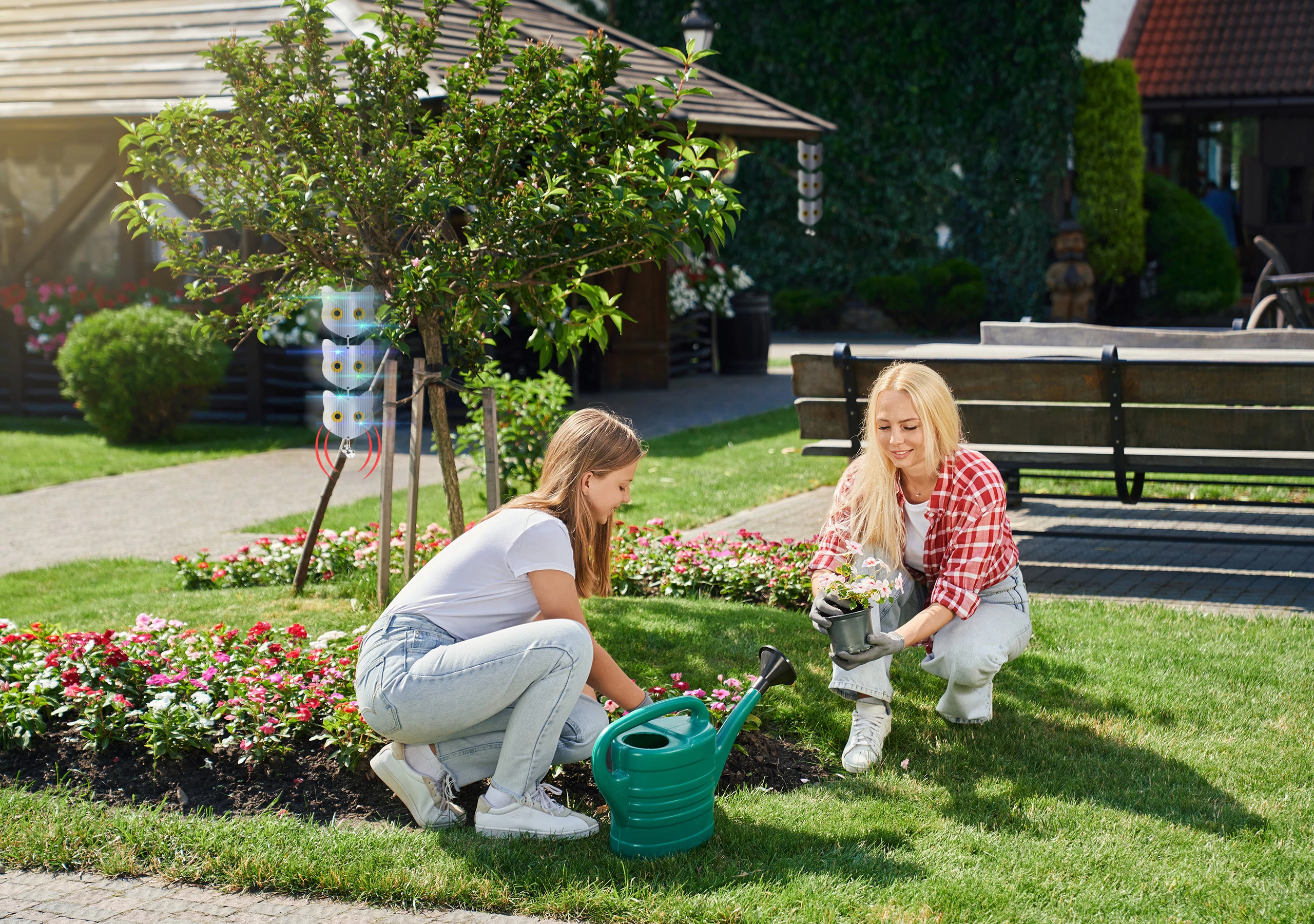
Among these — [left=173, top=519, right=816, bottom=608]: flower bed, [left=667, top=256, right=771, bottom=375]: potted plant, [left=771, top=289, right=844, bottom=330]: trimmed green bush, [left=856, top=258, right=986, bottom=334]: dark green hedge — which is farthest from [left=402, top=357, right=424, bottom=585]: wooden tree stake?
[left=771, top=289, right=844, bottom=330]: trimmed green bush

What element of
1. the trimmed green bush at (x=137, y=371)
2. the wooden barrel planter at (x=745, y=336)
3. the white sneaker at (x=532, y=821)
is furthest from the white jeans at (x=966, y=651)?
the wooden barrel planter at (x=745, y=336)

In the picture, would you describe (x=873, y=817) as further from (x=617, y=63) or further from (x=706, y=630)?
(x=617, y=63)

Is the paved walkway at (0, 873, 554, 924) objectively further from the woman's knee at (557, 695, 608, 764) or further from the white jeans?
the white jeans

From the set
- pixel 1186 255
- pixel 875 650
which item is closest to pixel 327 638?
pixel 875 650

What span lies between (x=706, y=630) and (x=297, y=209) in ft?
7.67

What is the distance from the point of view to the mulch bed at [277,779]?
153 inches

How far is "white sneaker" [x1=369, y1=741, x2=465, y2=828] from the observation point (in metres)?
3.65

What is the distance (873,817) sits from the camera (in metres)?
3.66

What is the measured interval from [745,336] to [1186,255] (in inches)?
363

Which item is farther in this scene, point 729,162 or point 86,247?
point 86,247

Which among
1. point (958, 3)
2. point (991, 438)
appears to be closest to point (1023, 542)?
point (991, 438)

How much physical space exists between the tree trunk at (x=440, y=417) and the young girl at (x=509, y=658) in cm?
181

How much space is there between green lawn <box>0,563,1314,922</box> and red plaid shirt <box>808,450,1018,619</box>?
1.78 ft

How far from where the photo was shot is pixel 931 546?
14.0ft
